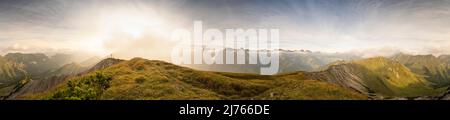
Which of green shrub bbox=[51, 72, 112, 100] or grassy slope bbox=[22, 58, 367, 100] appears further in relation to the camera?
grassy slope bbox=[22, 58, 367, 100]

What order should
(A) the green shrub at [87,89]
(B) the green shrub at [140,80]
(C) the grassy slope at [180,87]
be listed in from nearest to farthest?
(A) the green shrub at [87,89] → (C) the grassy slope at [180,87] → (B) the green shrub at [140,80]

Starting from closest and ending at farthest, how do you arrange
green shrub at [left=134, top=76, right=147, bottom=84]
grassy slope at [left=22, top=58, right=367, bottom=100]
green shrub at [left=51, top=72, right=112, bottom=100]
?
green shrub at [left=51, top=72, right=112, bottom=100], grassy slope at [left=22, top=58, right=367, bottom=100], green shrub at [left=134, top=76, right=147, bottom=84]

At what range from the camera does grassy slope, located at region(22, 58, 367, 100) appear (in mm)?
101369

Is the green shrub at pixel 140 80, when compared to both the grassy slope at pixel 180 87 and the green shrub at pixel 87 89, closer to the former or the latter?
the grassy slope at pixel 180 87

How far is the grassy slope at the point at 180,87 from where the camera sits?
101 m

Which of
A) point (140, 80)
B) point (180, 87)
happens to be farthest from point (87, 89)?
point (180, 87)

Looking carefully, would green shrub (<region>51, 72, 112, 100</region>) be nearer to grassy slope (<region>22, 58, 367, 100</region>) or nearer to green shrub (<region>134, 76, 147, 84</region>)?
grassy slope (<region>22, 58, 367, 100</region>)

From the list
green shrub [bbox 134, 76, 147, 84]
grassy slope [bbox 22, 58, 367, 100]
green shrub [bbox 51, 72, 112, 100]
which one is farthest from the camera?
green shrub [bbox 134, 76, 147, 84]

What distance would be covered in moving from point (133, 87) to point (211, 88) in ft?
86.3

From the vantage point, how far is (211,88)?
131 meters

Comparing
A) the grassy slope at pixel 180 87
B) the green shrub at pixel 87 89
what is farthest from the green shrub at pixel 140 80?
the green shrub at pixel 87 89

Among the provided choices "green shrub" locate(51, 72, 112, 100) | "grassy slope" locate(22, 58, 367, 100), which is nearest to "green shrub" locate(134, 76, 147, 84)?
"grassy slope" locate(22, 58, 367, 100)
